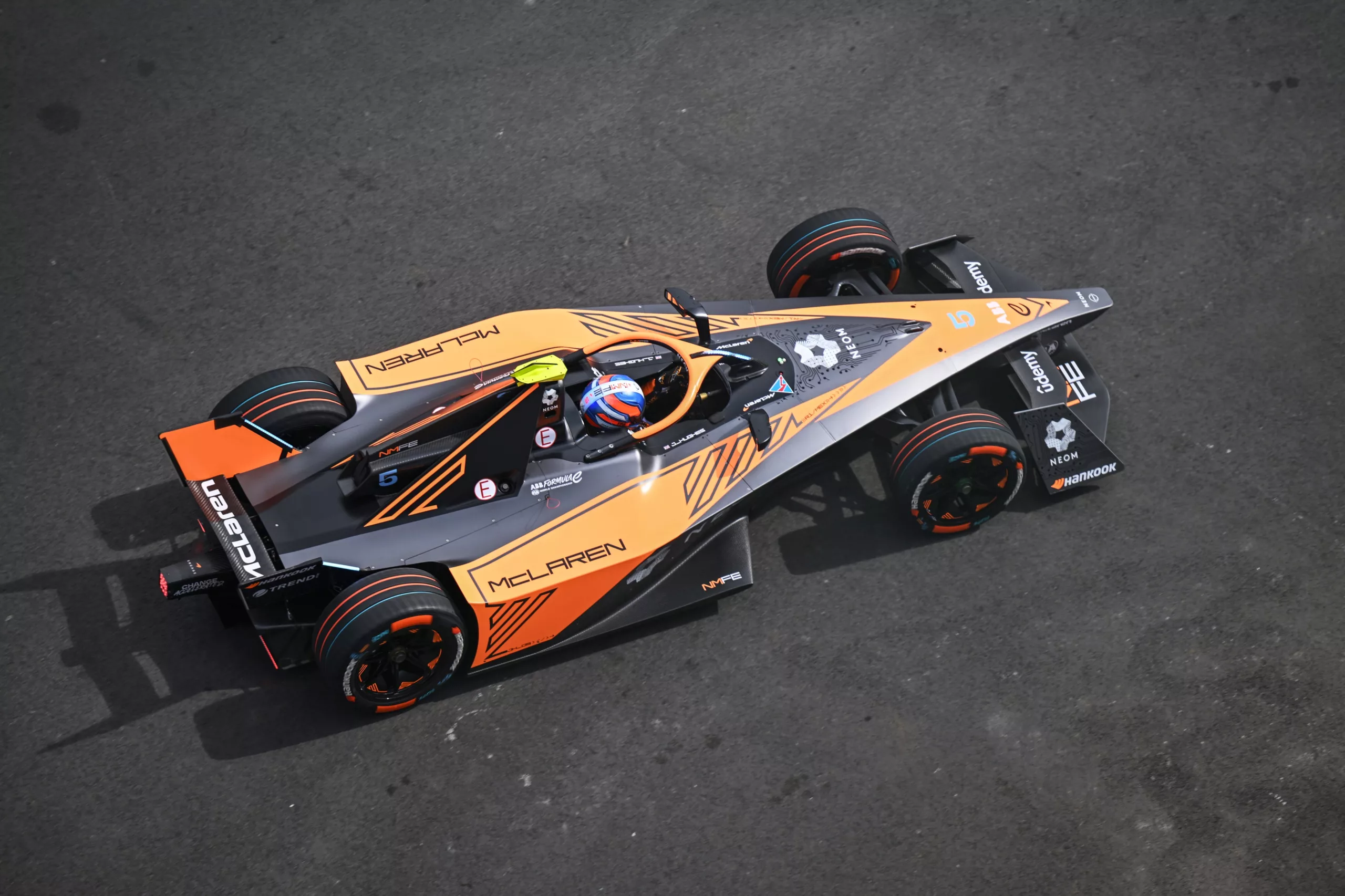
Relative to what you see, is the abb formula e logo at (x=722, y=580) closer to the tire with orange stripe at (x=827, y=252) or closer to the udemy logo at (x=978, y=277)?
the tire with orange stripe at (x=827, y=252)

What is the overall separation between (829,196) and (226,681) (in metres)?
5.70

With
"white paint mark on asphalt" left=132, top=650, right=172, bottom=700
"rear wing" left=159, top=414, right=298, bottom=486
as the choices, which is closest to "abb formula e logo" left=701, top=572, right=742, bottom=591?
"rear wing" left=159, top=414, right=298, bottom=486

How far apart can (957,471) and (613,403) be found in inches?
84.1

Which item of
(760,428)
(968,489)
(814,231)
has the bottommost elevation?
(968,489)

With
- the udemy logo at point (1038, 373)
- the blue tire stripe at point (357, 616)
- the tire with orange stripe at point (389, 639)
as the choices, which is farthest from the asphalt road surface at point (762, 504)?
the blue tire stripe at point (357, 616)

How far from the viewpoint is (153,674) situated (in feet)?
22.9

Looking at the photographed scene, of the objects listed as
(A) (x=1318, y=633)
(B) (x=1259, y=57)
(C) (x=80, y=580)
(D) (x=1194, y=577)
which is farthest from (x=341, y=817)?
(B) (x=1259, y=57)

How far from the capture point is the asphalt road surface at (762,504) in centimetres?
656

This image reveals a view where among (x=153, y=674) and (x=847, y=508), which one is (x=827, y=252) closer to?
(x=847, y=508)

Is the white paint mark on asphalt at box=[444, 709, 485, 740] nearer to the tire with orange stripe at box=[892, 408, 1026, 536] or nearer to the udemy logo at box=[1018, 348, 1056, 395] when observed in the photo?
the tire with orange stripe at box=[892, 408, 1026, 536]

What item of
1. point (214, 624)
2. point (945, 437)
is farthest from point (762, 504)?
point (214, 624)

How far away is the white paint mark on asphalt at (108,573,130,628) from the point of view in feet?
23.6

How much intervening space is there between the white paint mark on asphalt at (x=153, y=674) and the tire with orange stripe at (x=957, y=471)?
450 centimetres

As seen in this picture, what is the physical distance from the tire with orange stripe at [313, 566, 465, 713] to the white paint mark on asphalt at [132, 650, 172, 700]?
1143 millimetres
